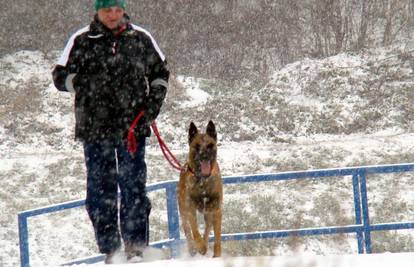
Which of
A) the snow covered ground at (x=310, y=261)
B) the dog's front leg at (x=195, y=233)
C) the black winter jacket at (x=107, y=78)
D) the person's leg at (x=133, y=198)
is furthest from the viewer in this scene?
the dog's front leg at (x=195, y=233)

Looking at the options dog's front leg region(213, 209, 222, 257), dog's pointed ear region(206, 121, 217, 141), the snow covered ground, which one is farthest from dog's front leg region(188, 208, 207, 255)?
the snow covered ground

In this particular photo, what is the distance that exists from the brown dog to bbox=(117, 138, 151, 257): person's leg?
2.11ft

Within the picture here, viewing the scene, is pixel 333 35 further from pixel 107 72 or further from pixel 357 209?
pixel 107 72

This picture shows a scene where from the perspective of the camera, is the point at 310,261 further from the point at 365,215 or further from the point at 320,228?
the point at 365,215

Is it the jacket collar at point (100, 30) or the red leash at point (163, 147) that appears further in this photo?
the red leash at point (163, 147)

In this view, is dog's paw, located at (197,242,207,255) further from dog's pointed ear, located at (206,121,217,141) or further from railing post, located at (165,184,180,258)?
railing post, located at (165,184,180,258)

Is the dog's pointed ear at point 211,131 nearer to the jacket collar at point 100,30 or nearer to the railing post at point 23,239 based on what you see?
the jacket collar at point 100,30

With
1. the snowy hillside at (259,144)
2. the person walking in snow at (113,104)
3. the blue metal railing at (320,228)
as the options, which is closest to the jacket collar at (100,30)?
the person walking in snow at (113,104)

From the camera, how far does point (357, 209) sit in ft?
26.4

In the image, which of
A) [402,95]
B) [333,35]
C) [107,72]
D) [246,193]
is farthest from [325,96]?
[107,72]

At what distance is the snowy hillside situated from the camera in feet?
37.3

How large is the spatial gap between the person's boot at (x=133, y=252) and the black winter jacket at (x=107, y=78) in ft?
2.60

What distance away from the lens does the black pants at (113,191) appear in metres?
5.16

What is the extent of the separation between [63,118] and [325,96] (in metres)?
6.36
